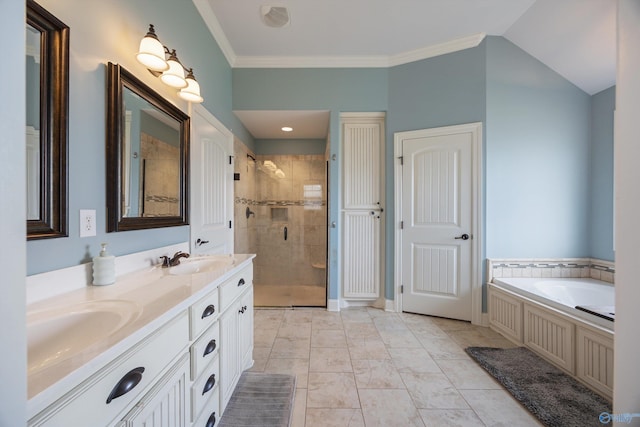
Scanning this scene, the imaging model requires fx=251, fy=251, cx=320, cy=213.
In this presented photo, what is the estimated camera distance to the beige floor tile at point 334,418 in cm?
134

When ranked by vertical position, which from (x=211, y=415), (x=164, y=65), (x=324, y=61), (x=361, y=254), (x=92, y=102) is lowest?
(x=211, y=415)

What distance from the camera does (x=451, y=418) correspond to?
1.39 metres

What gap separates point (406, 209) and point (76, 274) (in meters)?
2.65

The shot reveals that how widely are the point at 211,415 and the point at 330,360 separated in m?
0.95

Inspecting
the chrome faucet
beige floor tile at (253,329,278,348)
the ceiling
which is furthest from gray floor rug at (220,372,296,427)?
the ceiling

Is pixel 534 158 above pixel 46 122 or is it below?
above

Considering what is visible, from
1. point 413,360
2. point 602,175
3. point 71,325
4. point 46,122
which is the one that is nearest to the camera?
point 71,325

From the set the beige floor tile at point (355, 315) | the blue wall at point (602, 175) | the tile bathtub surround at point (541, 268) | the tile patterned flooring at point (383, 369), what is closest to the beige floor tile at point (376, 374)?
the tile patterned flooring at point (383, 369)

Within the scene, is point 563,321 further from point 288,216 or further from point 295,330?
point 288,216

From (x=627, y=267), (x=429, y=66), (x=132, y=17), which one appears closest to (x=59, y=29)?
(x=132, y=17)

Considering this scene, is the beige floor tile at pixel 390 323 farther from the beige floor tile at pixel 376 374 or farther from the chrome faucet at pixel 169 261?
the chrome faucet at pixel 169 261

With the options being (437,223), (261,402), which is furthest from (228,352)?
(437,223)

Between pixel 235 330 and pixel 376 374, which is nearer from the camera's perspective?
pixel 235 330

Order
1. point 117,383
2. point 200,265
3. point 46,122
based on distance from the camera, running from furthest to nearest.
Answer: point 200,265
point 46,122
point 117,383
